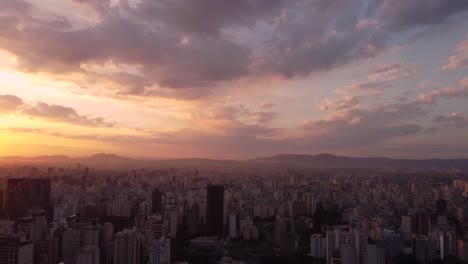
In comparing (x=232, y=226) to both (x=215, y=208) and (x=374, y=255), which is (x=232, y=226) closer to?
(x=215, y=208)

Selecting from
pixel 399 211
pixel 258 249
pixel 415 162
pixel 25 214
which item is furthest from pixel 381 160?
pixel 25 214

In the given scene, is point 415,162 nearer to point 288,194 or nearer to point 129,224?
point 288,194

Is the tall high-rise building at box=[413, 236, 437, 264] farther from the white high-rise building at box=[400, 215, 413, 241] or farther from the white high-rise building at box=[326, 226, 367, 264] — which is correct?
the white high-rise building at box=[400, 215, 413, 241]

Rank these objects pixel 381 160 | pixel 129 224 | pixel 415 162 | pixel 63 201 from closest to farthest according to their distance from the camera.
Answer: pixel 129 224 → pixel 63 201 → pixel 415 162 → pixel 381 160

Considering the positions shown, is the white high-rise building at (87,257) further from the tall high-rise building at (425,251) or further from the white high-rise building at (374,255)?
the tall high-rise building at (425,251)

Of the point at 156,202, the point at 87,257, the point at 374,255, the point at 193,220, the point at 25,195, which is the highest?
the point at 25,195

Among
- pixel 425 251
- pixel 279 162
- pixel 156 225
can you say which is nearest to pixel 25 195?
pixel 156 225

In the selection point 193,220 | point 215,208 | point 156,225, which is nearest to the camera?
point 156,225
